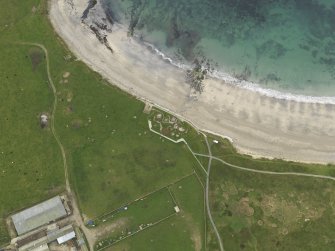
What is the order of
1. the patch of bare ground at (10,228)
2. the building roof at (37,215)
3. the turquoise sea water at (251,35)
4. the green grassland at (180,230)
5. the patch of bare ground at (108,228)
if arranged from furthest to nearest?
the turquoise sea water at (251,35) → the patch of bare ground at (108,228) → the green grassland at (180,230) → the patch of bare ground at (10,228) → the building roof at (37,215)

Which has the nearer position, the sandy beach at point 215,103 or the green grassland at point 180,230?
the green grassland at point 180,230

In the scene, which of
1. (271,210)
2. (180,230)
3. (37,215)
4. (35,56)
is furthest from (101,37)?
(271,210)

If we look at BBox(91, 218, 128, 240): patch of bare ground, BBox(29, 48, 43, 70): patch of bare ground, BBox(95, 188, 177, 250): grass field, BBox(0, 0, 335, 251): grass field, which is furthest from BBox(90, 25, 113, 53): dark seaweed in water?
BBox(91, 218, 128, 240): patch of bare ground

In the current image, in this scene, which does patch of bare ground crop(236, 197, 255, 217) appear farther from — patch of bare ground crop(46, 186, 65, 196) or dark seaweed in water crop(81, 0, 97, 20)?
dark seaweed in water crop(81, 0, 97, 20)

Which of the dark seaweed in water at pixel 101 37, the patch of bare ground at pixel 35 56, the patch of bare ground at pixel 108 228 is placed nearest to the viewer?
the patch of bare ground at pixel 108 228

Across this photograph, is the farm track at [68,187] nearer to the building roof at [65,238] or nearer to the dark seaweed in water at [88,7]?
the building roof at [65,238]

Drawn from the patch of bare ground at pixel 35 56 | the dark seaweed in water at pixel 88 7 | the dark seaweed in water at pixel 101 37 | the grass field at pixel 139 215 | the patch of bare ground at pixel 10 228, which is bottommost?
the patch of bare ground at pixel 10 228

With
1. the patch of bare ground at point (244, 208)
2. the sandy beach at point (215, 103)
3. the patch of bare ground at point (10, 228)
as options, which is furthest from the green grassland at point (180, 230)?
the patch of bare ground at point (10, 228)
